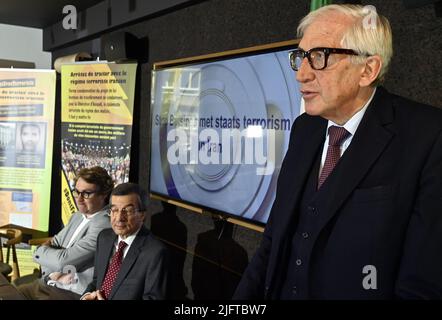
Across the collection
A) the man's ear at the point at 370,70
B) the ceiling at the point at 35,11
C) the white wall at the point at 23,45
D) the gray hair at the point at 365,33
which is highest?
the ceiling at the point at 35,11

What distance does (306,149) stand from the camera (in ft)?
4.13

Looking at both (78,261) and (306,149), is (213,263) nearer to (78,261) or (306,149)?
(78,261)

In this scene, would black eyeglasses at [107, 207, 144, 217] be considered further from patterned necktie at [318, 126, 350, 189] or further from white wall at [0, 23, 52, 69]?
white wall at [0, 23, 52, 69]

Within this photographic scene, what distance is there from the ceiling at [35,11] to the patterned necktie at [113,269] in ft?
10.7

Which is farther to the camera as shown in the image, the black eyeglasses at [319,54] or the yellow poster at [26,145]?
the yellow poster at [26,145]

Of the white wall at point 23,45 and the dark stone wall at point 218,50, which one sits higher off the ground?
the white wall at point 23,45

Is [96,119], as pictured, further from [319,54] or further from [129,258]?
[319,54]

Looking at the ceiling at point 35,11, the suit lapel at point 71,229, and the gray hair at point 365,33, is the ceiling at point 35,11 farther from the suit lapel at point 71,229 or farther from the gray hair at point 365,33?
the gray hair at point 365,33

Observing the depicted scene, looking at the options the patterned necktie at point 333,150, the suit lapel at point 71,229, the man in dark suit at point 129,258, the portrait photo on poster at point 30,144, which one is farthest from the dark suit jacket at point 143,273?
the portrait photo on poster at point 30,144

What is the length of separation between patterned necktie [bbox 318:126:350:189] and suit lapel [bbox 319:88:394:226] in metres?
0.06

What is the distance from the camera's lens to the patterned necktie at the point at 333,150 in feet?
3.88

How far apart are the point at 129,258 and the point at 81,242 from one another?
66 centimetres

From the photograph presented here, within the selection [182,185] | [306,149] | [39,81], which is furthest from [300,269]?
[39,81]

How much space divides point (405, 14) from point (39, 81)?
4.18 meters
